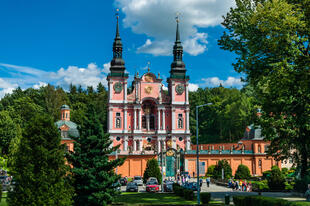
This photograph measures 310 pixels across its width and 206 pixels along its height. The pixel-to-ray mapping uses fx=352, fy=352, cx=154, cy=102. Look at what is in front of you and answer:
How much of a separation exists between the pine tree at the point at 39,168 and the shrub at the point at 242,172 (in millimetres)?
38036

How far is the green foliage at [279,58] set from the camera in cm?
1994

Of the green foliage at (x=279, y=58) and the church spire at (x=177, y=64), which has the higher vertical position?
the church spire at (x=177, y=64)

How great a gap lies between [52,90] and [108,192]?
Result: 7488 cm

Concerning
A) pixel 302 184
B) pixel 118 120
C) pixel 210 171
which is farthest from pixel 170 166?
pixel 302 184

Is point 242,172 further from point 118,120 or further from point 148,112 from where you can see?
point 118,120

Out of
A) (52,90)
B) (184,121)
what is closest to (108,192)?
(184,121)

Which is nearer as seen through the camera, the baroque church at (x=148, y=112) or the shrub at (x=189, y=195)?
the shrub at (x=189, y=195)

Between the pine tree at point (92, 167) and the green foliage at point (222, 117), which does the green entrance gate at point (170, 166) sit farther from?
the pine tree at point (92, 167)

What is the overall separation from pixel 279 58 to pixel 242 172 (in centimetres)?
3234

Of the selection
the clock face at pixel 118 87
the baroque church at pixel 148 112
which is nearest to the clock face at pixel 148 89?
the baroque church at pixel 148 112

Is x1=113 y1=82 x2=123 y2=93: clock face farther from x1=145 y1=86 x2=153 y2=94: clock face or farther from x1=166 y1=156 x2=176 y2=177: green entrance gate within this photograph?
x1=166 y1=156 x2=176 y2=177: green entrance gate

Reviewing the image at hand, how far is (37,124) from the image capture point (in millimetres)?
17859

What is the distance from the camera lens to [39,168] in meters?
17.3

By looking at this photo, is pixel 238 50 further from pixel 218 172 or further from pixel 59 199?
pixel 218 172
